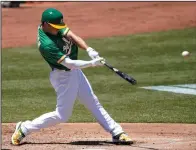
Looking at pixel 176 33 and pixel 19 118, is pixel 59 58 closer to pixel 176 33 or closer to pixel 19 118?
pixel 19 118

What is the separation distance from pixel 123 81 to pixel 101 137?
5.19 m

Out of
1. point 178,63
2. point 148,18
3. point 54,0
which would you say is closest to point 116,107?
point 178,63

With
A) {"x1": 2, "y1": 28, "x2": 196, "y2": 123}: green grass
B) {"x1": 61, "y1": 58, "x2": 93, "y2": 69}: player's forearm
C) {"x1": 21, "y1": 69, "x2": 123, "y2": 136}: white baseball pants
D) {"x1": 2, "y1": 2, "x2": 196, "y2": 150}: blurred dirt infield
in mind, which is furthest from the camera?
{"x1": 2, "y1": 28, "x2": 196, "y2": 123}: green grass

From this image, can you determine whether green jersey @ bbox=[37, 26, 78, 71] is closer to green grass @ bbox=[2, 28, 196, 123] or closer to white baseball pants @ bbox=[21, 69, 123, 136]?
white baseball pants @ bbox=[21, 69, 123, 136]

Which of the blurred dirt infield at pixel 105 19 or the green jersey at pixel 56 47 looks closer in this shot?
the green jersey at pixel 56 47

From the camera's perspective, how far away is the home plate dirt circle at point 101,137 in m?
8.09

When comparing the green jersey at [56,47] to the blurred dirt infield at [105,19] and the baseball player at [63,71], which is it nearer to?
the baseball player at [63,71]

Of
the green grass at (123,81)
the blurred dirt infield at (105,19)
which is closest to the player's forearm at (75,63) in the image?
the green grass at (123,81)

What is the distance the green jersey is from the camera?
7797mm

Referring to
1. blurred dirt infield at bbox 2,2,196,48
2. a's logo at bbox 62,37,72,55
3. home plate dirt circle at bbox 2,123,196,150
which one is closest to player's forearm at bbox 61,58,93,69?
a's logo at bbox 62,37,72,55

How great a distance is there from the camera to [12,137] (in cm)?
838

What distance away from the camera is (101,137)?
8.85m

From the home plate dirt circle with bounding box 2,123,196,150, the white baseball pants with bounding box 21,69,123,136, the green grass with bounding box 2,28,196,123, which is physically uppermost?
the white baseball pants with bounding box 21,69,123,136

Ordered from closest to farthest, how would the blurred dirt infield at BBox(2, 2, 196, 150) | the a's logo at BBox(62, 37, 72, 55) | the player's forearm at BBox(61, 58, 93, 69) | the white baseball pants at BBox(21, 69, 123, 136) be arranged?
the player's forearm at BBox(61, 58, 93, 69) → the a's logo at BBox(62, 37, 72, 55) → the white baseball pants at BBox(21, 69, 123, 136) → the blurred dirt infield at BBox(2, 2, 196, 150)
